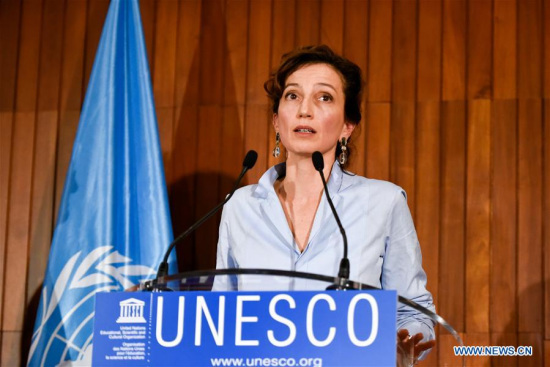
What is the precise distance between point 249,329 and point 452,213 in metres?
1.95

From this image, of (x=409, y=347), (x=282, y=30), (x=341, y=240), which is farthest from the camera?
(x=282, y=30)

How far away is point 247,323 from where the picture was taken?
1.56 meters

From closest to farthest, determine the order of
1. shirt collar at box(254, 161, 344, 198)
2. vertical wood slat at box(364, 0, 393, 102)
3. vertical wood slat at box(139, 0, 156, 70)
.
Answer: shirt collar at box(254, 161, 344, 198), vertical wood slat at box(364, 0, 393, 102), vertical wood slat at box(139, 0, 156, 70)

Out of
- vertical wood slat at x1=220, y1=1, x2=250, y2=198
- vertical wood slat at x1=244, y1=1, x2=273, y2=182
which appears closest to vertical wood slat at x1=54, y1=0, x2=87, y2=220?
vertical wood slat at x1=220, y1=1, x2=250, y2=198

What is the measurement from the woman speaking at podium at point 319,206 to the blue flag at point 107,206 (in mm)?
706

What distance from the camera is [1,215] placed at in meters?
3.69

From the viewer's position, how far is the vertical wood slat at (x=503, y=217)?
10.5ft

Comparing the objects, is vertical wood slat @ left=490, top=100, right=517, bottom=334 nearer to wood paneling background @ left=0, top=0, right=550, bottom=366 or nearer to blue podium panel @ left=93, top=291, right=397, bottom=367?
wood paneling background @ left=0, top=0, right=550, bottom=366

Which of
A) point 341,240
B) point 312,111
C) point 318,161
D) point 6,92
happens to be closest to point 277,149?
point 312,111

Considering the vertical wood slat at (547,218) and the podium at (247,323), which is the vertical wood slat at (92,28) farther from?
the podium at (247,323)

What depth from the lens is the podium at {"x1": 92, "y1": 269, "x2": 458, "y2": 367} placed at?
4.96 ft

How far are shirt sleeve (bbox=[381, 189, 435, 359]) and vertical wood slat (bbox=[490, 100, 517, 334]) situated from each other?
0.92 meters

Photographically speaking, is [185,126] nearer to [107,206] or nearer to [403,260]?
[107,206]

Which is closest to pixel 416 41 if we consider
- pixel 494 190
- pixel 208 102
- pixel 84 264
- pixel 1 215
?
pixel 494 190
